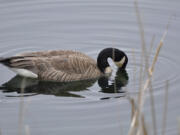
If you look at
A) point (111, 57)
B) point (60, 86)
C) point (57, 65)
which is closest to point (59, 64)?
point (57, 65)

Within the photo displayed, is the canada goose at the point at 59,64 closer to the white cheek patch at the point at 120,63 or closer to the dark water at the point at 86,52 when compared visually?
the white cheek patch at the point at 120,63

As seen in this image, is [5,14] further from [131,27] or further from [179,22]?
[179,22]

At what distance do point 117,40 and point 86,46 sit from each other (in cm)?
86

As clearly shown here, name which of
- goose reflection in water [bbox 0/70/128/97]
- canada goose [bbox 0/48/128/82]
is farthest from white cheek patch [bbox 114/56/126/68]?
goose reflection in water [bbox 0/70/128/97]

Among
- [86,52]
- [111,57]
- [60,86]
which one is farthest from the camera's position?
[86,52]

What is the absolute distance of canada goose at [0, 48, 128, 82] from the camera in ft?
35.3

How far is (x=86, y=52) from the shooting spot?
1213 cm

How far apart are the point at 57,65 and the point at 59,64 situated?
6 centimetres

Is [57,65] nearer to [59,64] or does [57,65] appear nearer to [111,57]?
[59,64]

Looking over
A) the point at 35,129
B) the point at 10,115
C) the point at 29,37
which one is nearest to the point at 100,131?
the point at 35,129

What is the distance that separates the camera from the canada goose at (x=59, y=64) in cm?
1075

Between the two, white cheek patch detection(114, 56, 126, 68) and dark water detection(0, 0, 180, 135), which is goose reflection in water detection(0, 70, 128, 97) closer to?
dark water detection(0, 0, 180, 135)

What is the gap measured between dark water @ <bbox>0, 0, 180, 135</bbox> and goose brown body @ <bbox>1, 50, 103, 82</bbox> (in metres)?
0.22

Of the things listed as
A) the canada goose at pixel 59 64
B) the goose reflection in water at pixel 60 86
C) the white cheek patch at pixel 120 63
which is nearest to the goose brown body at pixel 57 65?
the canada goose at pixel 59 64
